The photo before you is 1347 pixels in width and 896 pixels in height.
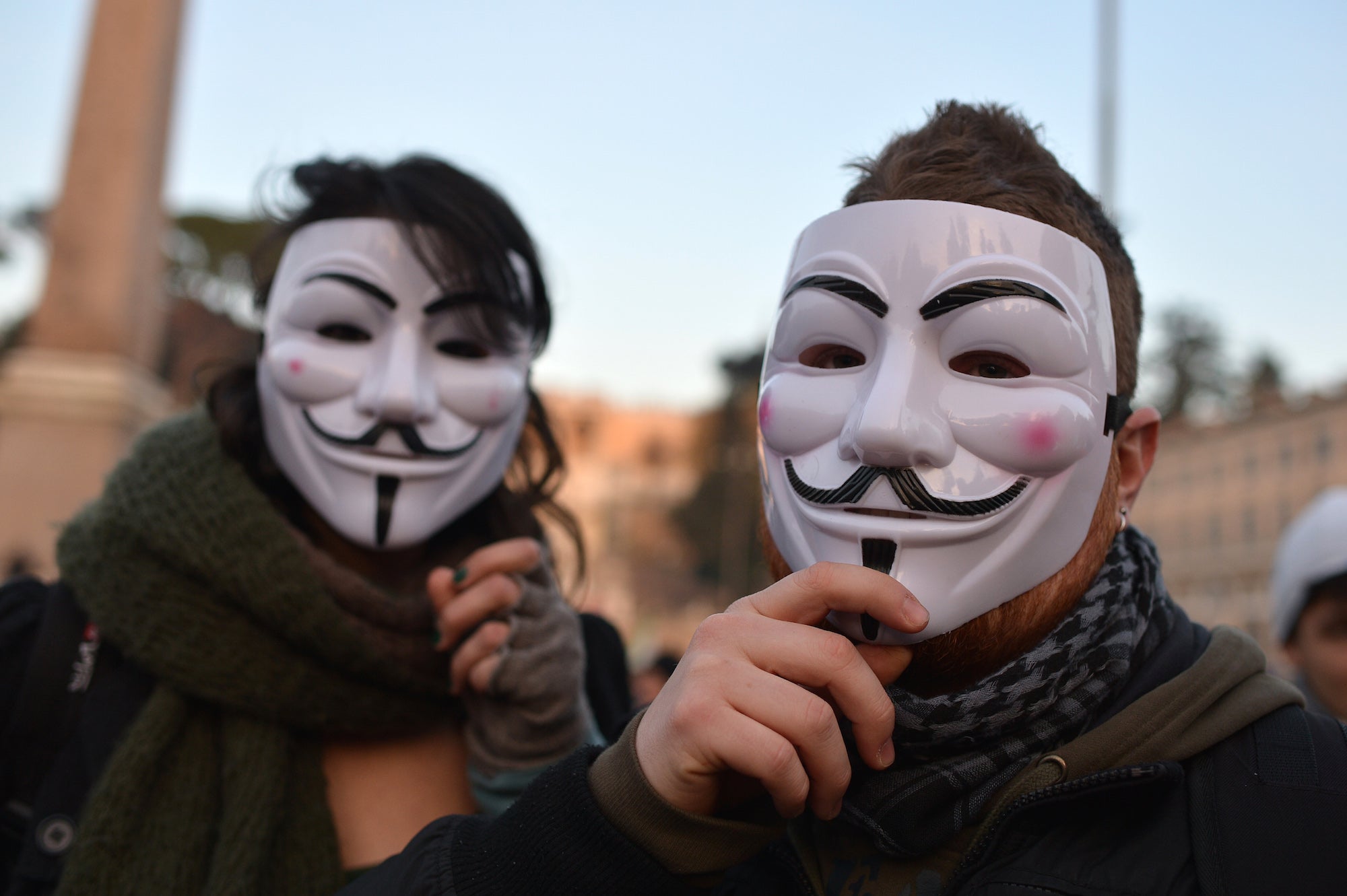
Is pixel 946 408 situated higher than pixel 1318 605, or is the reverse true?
pixel 946 408

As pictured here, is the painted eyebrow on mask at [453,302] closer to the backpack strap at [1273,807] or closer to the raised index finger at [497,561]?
the raised index finger at [497,561]

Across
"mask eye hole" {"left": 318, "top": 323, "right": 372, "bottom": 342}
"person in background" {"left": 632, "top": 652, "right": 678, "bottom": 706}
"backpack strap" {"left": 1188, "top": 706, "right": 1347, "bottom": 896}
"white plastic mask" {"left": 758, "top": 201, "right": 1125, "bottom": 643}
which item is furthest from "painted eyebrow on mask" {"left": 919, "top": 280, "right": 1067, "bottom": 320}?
"person in background" {"left": 632, "top": 652, "right": 678, "bottom": 706}

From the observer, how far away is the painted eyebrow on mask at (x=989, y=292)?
1534 mm

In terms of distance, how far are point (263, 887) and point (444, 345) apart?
3.73 feet

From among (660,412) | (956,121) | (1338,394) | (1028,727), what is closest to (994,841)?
(1028,727)

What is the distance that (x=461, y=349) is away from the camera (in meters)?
2.43

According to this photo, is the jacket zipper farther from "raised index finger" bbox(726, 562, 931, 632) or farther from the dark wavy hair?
the dark wavy hair

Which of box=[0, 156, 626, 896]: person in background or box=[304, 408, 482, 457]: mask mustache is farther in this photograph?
box=[304, 408, 482, 457]: mask mustache

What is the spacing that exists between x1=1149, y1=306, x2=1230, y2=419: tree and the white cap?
47016 millimetres

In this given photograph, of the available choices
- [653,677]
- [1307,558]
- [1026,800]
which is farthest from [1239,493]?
[1026,800]

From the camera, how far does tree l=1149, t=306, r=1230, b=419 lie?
152 ft

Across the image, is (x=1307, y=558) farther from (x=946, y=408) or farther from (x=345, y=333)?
(x=345, y=333)

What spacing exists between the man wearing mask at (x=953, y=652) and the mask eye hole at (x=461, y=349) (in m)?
0.92

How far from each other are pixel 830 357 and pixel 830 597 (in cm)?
47
